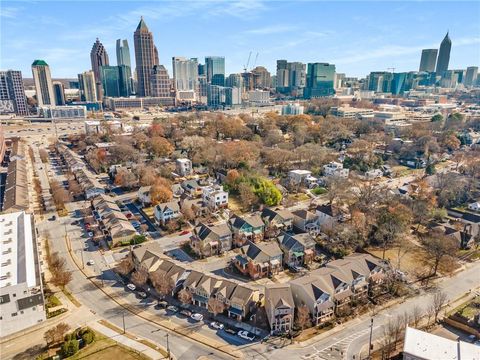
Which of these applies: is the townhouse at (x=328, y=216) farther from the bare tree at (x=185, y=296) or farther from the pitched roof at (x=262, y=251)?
the bare tree at (x=185, y=296)

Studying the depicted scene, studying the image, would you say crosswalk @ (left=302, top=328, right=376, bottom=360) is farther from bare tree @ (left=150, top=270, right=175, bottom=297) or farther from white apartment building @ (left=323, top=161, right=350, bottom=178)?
white apartment building @ (left=323, top=161, right=350, bottom=178)

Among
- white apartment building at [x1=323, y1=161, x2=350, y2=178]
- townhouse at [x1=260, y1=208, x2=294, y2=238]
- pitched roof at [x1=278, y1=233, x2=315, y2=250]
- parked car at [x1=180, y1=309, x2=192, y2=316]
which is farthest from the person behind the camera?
white apartment building at [x1=323, y1=161, x2=350, y2=178]

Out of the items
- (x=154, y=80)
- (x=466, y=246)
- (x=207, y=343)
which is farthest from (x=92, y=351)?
(x=154, y=80)

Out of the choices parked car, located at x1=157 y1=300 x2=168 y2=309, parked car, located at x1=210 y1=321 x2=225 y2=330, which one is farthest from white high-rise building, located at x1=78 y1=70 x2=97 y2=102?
parked car, located at x1=210 y1=321 x2=225 y2=330

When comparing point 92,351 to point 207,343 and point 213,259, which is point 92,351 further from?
point 213,259

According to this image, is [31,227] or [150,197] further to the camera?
[150,197]

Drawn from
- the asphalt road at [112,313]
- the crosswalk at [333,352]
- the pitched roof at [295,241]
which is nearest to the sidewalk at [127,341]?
the asphalt road at [112,313]
